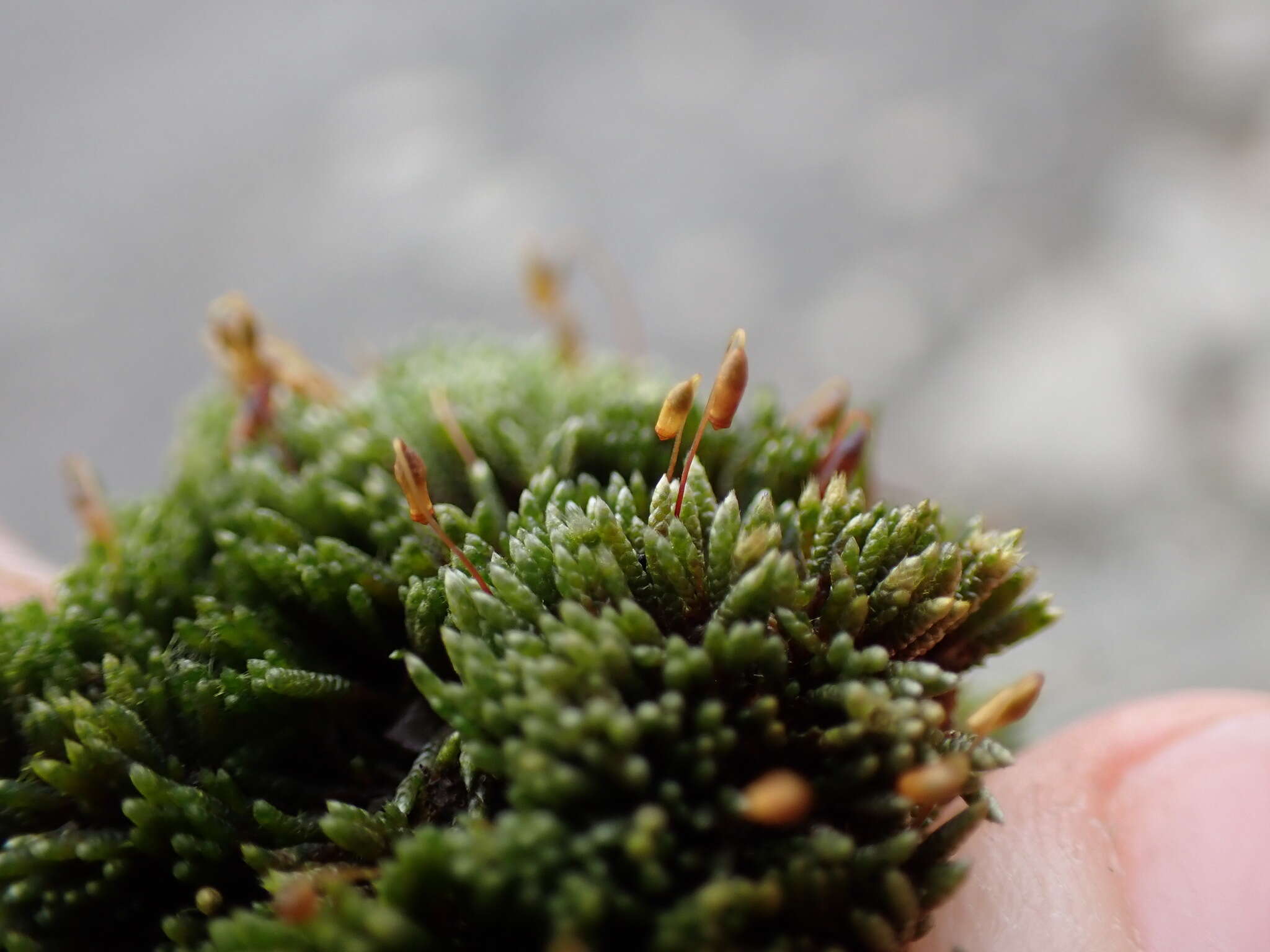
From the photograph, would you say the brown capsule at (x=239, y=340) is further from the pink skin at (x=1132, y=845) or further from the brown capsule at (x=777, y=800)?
the pink skin at (x=1132, y=845)

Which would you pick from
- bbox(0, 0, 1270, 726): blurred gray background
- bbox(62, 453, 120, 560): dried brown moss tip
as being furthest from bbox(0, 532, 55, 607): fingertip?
bbox(0, 0, 1270, 726): blurred gray background

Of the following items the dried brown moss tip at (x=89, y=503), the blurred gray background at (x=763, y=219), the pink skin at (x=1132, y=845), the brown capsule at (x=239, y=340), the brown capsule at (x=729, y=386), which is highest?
the blurred gray background at (x=763, y=219)

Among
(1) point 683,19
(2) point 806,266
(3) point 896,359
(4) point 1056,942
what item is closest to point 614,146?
(1) point 683,19

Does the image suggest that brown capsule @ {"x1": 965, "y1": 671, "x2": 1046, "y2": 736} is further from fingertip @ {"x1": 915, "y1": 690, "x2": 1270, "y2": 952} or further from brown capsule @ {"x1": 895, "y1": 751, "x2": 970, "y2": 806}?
fingertip @ {"x1": 915, "y1": 690, "x2": 1270, "y2": 952}

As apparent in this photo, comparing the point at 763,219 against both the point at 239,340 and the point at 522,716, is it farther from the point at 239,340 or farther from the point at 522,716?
the point at 522,716

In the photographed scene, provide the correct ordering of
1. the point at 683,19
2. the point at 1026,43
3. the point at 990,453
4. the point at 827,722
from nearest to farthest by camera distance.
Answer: the point at 827,722, the point at 990,453, the point at 1026,43, the point at 683,19

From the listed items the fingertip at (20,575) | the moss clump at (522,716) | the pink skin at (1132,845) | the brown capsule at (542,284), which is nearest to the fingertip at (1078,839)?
the pink skin at (1132,845)

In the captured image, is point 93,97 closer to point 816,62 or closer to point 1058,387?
point 816,62
